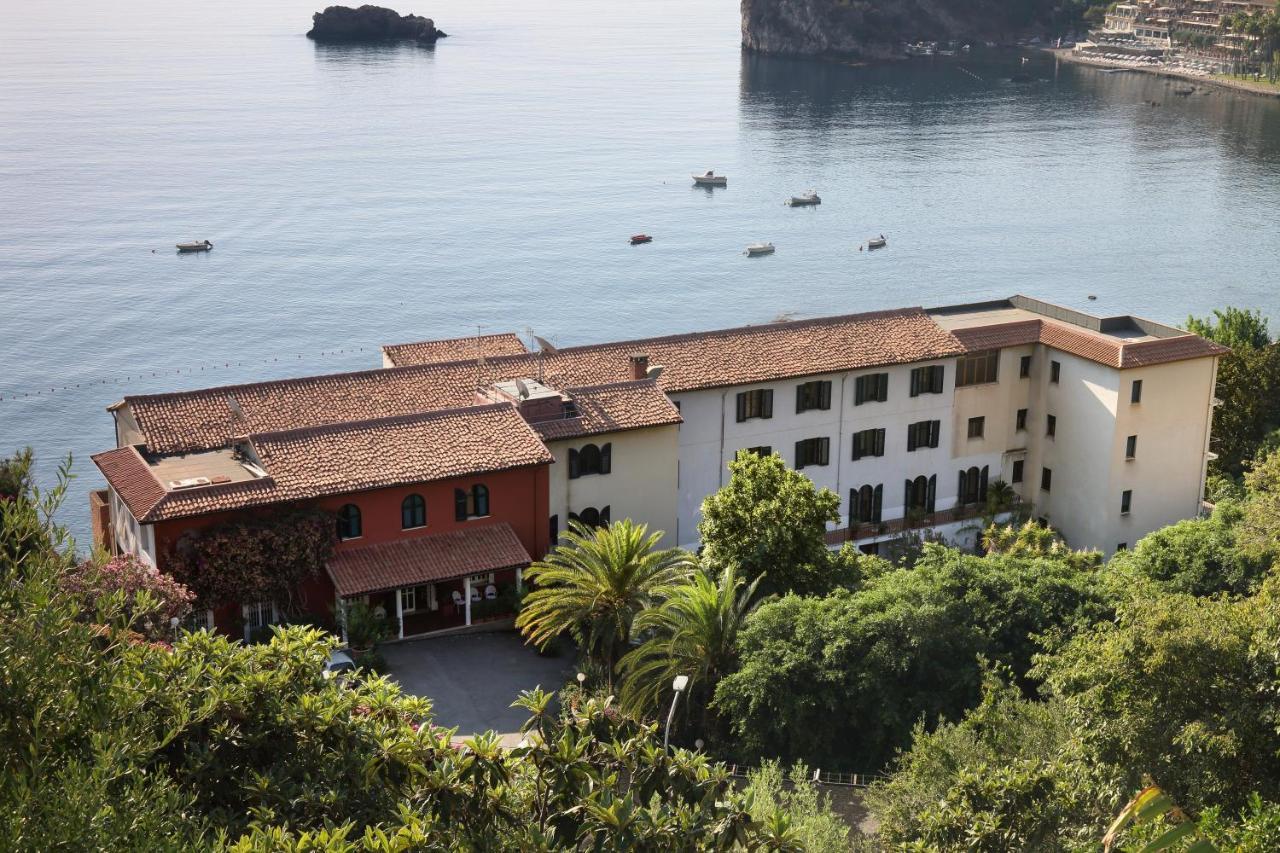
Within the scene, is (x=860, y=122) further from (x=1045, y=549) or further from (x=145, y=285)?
(x=1045, y=549)

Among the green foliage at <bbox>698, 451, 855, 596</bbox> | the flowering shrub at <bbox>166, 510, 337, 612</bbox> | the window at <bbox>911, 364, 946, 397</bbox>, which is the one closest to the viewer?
the flowering shrub at <bbox>166, 510, 337, 612</bbox>

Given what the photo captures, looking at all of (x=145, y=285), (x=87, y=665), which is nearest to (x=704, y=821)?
(x=87, y=665)

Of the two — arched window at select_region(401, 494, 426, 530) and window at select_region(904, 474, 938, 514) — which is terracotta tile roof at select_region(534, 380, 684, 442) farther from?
window at select_region(904, 474, 938, 514)

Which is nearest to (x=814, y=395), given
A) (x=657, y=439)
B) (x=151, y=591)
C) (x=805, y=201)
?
(x=657, y=439)

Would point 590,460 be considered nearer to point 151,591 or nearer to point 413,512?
point 413,512

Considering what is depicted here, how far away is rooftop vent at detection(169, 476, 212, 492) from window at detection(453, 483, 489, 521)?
752 cm

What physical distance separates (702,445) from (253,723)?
33.8m

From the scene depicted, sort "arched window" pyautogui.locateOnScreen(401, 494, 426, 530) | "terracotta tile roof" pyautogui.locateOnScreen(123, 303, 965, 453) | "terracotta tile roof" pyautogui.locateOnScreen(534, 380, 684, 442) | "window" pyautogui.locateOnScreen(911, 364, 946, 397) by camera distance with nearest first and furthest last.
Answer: "arched window" pyautogui.locateOnScreen(401, 494, 426, 530) → "terracotta tile roof" pyautogui.locateOnScreen(123, 303, 965, 453) → "terracotta tile roof" pyautogui.locateOnScreen(534, 380, 684, 442) → "window" pyautogui.locateOnScreen(911, 364, 946, 397)

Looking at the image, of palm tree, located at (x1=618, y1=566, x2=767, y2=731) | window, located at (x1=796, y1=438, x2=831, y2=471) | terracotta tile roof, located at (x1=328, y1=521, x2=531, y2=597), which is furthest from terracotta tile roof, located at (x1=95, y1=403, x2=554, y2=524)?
window, located at (x1=796, y1=438, x2=831, y2=471)

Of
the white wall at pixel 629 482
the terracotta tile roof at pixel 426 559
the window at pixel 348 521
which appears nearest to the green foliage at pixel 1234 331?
the white wall at pixel 629 482

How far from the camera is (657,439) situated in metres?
51.2

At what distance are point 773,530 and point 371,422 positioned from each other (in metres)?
13.3

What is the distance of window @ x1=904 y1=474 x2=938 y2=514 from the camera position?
60.2 metres

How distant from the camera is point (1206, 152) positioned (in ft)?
537
